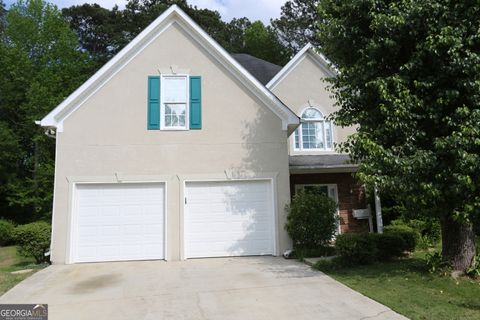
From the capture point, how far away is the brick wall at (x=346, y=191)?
1608cm

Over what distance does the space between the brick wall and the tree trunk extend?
7218 millimetres

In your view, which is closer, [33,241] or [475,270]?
[475,270]

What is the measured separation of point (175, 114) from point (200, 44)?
7.46ft

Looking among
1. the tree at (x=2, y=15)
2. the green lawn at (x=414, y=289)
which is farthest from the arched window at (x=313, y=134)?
the tree at (x=2, y=15)

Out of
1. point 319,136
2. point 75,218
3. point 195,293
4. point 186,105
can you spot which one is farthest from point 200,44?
point 195,293

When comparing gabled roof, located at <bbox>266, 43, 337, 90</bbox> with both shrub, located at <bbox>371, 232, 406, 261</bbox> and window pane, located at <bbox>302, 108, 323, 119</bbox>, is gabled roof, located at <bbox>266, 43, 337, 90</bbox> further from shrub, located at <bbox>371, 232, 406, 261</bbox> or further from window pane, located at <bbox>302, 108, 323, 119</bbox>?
shrub, located at <bbox>371, 232, 406, 261</bbox>

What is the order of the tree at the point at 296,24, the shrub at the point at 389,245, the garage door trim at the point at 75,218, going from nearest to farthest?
the shrub at the point at 389,245 < the garage door trim at the point at 75,218 < the tree at the point at 296,24

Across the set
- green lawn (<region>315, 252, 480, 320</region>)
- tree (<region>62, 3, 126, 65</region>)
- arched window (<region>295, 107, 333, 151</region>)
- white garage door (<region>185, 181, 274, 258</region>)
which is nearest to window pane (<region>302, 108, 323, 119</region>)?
arched window (<region>295, 107, 333, 151</region>)

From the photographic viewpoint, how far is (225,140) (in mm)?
12141

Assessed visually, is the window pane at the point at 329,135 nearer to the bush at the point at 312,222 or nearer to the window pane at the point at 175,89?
the bush at the point at 312,222

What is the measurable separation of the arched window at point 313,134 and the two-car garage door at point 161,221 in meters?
4.67

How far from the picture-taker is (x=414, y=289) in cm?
744

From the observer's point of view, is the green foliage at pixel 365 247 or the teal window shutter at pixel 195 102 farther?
the teal window shutter at pixel 195 102

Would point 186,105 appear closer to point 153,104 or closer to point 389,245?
point 153,104
